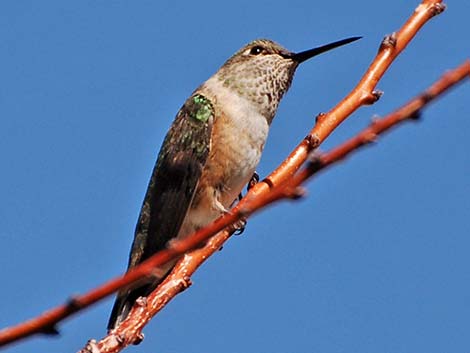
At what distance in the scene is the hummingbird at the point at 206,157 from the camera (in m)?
6.07

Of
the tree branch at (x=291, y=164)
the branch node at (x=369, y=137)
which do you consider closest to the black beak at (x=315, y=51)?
the tree branch at (x=291, y=164)

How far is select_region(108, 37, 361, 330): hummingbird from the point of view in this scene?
19.9 feet

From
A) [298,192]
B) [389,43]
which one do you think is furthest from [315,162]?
[389,43]

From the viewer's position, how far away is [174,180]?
247 inches

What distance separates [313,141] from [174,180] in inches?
116

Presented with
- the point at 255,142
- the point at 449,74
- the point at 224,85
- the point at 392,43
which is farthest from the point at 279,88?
the point at 449,74

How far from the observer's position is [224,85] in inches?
273

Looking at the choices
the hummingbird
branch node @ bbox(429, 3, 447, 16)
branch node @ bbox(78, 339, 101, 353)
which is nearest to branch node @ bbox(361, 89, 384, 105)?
branch node @ bbox(429, 3, 447, 16)

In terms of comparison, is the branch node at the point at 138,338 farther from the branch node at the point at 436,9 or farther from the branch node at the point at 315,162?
the branch node at the point at 436,9

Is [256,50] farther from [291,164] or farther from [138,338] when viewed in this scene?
[138,338]

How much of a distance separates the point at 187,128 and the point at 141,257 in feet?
3.47

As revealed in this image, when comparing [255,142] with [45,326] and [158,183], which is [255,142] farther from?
[45,326]

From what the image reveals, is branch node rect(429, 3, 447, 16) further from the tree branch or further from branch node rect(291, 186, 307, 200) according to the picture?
branch node rect(291, 186, 307, 200)

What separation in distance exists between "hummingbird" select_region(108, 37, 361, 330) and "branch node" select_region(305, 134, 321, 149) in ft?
8.27
